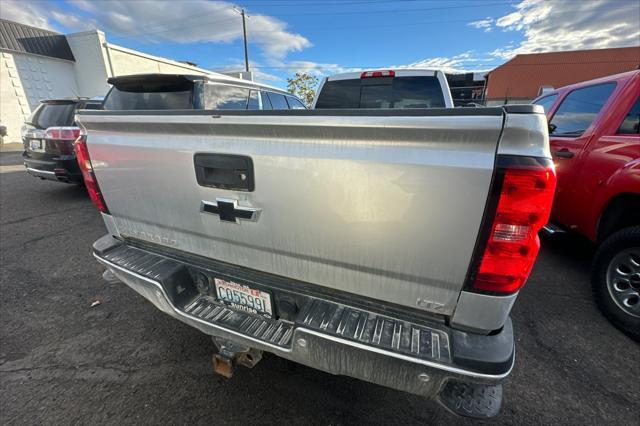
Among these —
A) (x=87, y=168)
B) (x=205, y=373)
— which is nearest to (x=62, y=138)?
(x=87, y=168)

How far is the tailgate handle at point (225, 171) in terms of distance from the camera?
1472mm

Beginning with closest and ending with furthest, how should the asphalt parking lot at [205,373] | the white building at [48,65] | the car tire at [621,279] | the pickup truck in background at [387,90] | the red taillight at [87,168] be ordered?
the asphalt parking lot at [205,373]
the red taillight at [87,168]
the car tire at [621,279]
the pickup truck in background at [387,90]
the white building at [48,65]

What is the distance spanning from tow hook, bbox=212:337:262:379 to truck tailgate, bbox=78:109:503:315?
501 millimetres

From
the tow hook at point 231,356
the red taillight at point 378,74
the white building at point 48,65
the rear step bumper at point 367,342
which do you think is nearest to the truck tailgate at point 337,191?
the rear step bumper at point 367,342

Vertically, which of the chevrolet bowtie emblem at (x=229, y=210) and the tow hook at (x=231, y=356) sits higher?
the chevrolet bowtie emblem at (x=229, y=210)

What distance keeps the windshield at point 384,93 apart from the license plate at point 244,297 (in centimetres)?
312

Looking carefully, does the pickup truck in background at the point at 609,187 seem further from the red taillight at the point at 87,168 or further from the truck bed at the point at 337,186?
the red taillight at the point at 87,168

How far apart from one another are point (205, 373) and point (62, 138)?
577cm

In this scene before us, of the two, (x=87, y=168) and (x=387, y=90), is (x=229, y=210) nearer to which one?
(x=87, y=168)

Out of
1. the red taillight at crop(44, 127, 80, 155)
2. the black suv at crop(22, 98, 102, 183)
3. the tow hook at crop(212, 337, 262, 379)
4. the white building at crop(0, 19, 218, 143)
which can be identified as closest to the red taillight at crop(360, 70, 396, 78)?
the tow hook at crop(212, 337, 262, 379)

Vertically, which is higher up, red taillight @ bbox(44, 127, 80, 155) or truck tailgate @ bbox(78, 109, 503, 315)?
truck tailgate @ bbox(78, 109, 503, 315)

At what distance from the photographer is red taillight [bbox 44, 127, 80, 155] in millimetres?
5504

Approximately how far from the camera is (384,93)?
3865 mm

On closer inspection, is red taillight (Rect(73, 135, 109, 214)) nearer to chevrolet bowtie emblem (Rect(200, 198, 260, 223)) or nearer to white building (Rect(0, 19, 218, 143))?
chevrolet bowtie emblem (Rect(200, 198, 260, 223))
